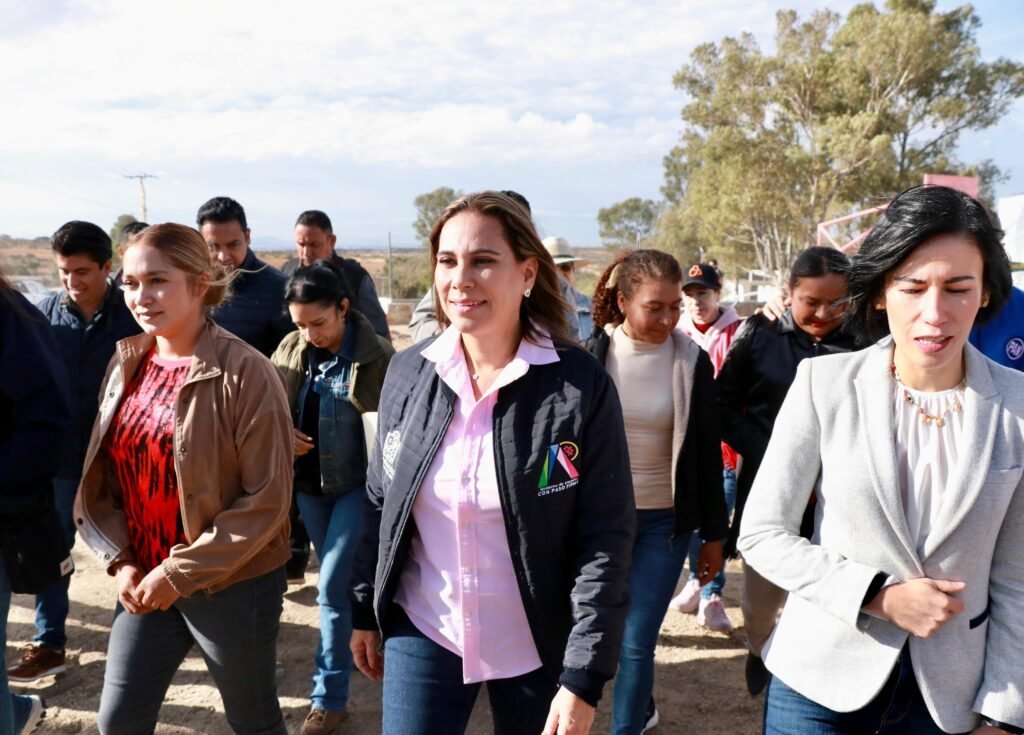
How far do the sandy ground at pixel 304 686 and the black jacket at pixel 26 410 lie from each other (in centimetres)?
164

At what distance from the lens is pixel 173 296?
2.43m

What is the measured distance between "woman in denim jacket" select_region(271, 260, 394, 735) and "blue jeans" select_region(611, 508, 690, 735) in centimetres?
130

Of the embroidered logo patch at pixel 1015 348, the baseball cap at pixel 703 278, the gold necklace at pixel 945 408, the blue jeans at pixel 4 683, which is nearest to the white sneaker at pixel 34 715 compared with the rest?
the blue jeans at pixel 4 683

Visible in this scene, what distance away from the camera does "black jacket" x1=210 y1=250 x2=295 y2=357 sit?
4.20 meters

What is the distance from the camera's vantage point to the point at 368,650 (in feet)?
7.00

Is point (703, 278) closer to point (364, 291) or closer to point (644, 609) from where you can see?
point (364, 291)

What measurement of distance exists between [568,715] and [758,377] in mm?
2117

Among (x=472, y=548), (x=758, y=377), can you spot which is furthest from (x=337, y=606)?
(x=758, y=377)

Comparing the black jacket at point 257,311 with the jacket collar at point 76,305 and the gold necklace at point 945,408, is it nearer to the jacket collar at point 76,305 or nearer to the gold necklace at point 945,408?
the jacket collar at point 76,305

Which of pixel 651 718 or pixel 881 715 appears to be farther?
pixel 651 718

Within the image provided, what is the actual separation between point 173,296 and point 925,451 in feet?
7.51

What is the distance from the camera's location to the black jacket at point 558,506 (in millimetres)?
1828

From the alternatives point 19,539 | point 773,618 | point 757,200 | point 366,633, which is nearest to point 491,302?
point 366,633

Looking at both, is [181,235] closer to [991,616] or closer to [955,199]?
[955,199]
